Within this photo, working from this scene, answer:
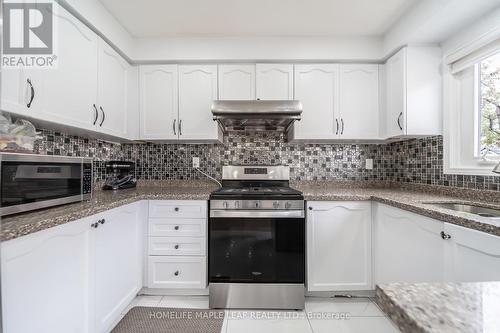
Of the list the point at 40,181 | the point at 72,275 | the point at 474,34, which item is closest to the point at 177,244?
the point at 72,275

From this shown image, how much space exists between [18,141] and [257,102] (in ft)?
4.93

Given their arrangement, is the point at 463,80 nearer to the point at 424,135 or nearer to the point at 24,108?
the point at 424,135

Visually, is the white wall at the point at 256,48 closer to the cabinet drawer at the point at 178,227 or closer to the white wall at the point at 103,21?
the white wall at the point at 103,21

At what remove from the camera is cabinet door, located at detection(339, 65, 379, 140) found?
7.12 feet

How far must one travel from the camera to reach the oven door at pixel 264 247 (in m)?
1.78

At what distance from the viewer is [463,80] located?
1774 millimetres

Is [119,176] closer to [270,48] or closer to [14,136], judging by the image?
[14,136]

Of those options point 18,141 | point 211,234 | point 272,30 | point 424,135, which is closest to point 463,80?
point 424,135

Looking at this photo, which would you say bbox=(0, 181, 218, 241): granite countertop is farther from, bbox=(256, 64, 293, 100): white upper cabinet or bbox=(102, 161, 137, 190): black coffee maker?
bbox=(256, 64, 293, 100): white upper cabinet

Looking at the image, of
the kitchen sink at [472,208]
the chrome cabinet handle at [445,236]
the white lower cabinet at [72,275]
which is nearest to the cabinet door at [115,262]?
the white lower cabinet at [72,275]

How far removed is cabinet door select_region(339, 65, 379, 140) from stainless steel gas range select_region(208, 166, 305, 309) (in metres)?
0.93

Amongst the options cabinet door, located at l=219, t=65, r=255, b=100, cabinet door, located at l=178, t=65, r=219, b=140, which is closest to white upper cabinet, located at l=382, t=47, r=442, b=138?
cabinet door, located at l=219, t=65, r=255, b=100

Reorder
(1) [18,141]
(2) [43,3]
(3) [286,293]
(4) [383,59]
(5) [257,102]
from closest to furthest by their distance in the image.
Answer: (1) [18,141] → (2) [43,3] → (3) [286,293] → (5) [257,102] → (4) [383,59]

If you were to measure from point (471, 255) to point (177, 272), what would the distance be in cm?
184
